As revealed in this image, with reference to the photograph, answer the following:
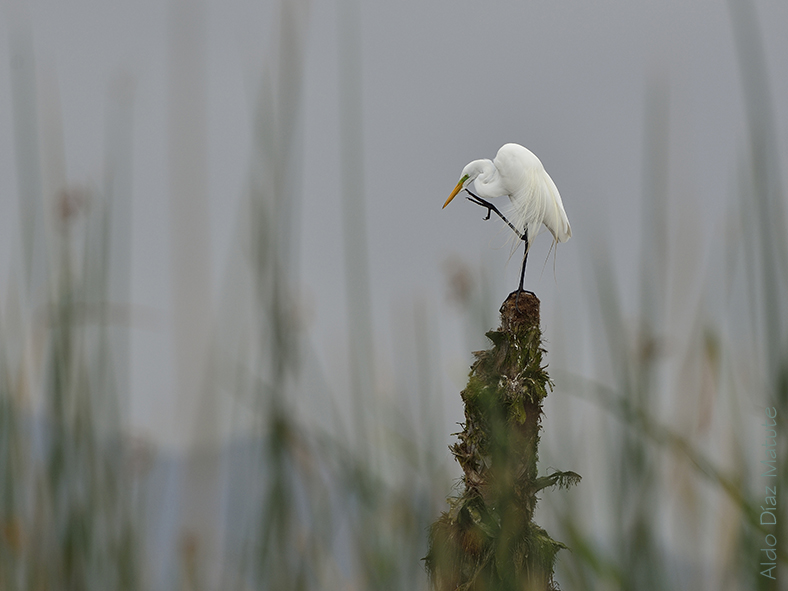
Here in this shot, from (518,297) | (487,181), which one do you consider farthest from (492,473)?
(487,181)

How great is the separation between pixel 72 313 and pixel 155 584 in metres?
0.60

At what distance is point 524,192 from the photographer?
311 cm

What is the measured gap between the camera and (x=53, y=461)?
4.85 feet

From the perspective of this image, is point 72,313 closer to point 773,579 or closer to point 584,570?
point 584,570

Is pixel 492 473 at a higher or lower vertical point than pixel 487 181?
lower

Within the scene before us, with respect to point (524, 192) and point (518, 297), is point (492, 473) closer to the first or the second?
point (518, 297)

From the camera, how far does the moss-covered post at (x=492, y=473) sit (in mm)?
1955

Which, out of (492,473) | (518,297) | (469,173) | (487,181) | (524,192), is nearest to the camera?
(492,473)

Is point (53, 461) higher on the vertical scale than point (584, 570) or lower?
higher

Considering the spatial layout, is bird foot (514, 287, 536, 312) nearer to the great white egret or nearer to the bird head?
the great white egret

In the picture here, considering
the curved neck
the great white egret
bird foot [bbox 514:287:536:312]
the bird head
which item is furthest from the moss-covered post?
the bird head

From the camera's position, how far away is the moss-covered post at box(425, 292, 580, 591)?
1955 mm

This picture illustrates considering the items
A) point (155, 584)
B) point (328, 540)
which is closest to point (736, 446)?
point (328, 540)

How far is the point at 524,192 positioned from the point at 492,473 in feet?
5.20
